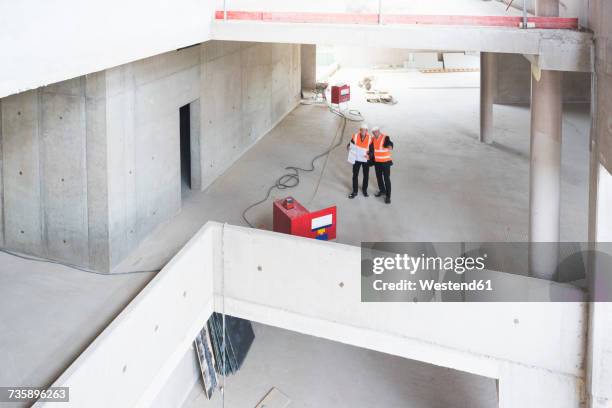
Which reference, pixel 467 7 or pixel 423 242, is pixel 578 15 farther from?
pixel 467 7

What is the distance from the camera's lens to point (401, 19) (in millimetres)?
8609

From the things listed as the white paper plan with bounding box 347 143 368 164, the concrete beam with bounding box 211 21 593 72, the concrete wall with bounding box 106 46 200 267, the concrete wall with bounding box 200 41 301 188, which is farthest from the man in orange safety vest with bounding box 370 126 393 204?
the concrete wall with bounding box 106 46 200 267

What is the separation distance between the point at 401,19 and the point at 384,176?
3.74 metres

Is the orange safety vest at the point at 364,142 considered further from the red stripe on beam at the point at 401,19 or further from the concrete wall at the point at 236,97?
the concrete wall at the point at 236,97

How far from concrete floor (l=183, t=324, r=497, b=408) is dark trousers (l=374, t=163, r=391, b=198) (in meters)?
4.03

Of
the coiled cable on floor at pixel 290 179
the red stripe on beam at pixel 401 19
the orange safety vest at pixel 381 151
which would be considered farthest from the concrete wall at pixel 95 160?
the orange safety vest at pixel 381 151

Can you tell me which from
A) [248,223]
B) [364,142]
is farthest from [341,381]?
[364,142]

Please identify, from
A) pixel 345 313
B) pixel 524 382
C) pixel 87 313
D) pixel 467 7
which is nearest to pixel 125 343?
pixel 87 313

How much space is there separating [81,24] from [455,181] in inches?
372

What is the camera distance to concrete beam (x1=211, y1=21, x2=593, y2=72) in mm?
7480

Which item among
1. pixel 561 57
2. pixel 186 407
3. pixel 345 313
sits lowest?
pixel 186 407

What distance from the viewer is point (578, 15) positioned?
781cm

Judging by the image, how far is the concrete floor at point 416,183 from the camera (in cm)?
1058

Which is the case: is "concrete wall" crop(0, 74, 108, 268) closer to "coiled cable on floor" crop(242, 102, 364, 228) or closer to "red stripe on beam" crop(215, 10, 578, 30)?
"red stripe on beam" crop(215, 10, 578, 30)
